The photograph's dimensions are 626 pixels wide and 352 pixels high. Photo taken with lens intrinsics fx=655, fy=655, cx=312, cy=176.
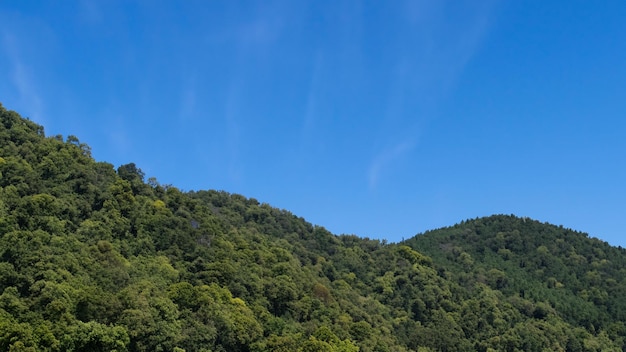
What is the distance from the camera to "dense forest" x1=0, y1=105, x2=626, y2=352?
65250 millimetres

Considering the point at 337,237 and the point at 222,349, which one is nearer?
the point at 222,349

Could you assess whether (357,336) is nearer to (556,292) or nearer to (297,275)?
(297,275)

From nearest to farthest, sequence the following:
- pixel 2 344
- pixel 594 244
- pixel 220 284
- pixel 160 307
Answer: pixel 2 344 → pixel 160 307 → pixel 220 284 → pixel 594 244

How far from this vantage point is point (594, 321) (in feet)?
409

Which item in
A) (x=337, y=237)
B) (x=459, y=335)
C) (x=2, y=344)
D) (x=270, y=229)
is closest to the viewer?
(x=2, y=344)

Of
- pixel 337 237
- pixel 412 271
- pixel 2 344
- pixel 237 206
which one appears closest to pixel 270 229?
pixel 237 206

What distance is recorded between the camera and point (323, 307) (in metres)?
92.7

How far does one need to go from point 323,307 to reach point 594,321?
202ft

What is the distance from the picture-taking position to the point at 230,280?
283 ft

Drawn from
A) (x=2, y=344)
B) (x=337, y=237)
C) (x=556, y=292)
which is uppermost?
(x=337, y=237)

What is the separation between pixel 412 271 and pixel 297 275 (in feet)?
125

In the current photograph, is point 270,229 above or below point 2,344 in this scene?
above

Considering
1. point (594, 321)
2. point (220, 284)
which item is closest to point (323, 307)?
point (220, 284)

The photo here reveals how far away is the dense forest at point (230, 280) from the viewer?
214ft
